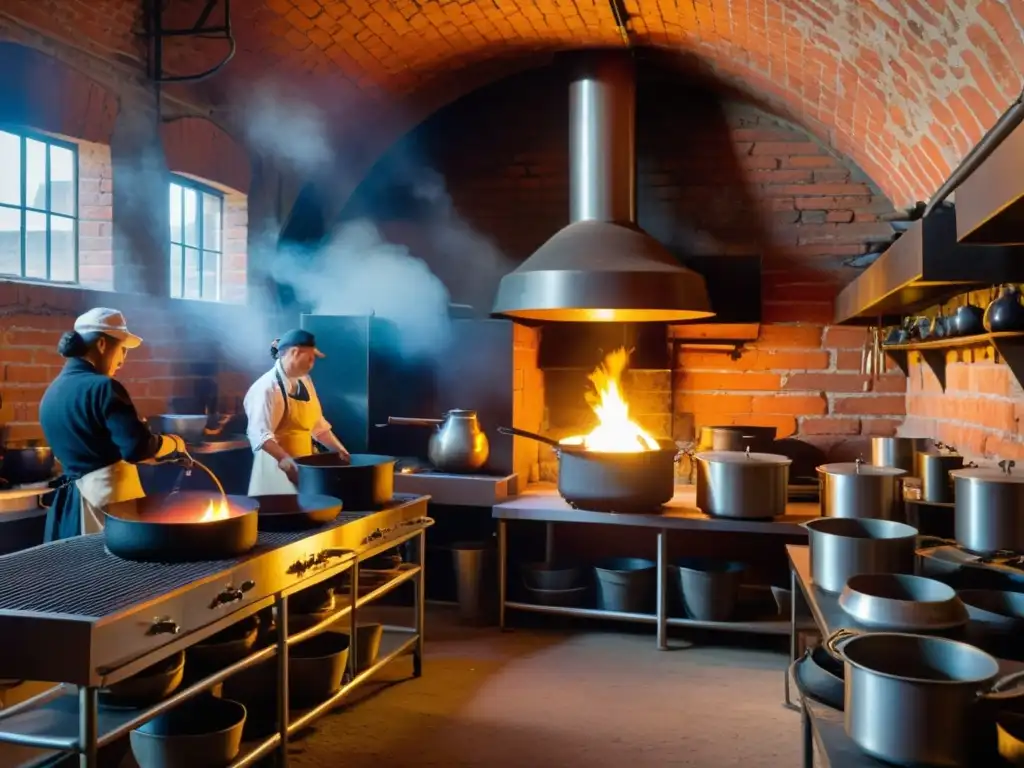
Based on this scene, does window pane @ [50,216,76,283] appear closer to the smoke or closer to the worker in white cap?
the worker in white cap

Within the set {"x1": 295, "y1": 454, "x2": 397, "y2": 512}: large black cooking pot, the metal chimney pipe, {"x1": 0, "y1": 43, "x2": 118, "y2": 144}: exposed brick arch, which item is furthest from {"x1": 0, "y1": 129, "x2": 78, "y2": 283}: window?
the metal chimney pipe

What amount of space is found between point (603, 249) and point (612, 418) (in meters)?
0.87

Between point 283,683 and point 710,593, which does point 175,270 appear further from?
point 710,593

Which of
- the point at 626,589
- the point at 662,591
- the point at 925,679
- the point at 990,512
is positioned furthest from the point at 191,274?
the point at 925,679

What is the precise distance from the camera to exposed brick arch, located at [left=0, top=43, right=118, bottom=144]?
3454 millimetres

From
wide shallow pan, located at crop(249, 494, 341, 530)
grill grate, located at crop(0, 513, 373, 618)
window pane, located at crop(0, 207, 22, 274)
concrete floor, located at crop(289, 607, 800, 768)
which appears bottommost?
concrete floor, located at crop(289, 607, 800, 768)

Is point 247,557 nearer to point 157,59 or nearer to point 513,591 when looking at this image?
point 513,591

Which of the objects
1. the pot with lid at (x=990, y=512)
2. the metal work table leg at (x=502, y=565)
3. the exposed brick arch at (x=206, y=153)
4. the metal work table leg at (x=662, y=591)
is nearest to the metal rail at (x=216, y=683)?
the metal work table leg at (x=502, y=565)

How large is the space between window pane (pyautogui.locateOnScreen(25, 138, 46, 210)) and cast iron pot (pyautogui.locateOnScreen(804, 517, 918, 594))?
325 centimetres

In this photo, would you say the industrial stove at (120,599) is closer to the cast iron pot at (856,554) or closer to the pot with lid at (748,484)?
the cast iron pot at (856,554)

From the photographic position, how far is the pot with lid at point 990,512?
2311 millimetres

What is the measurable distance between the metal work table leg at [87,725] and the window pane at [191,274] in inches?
121

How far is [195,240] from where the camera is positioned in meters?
4.73

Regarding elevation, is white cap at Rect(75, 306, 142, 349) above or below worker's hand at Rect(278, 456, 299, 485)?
above
